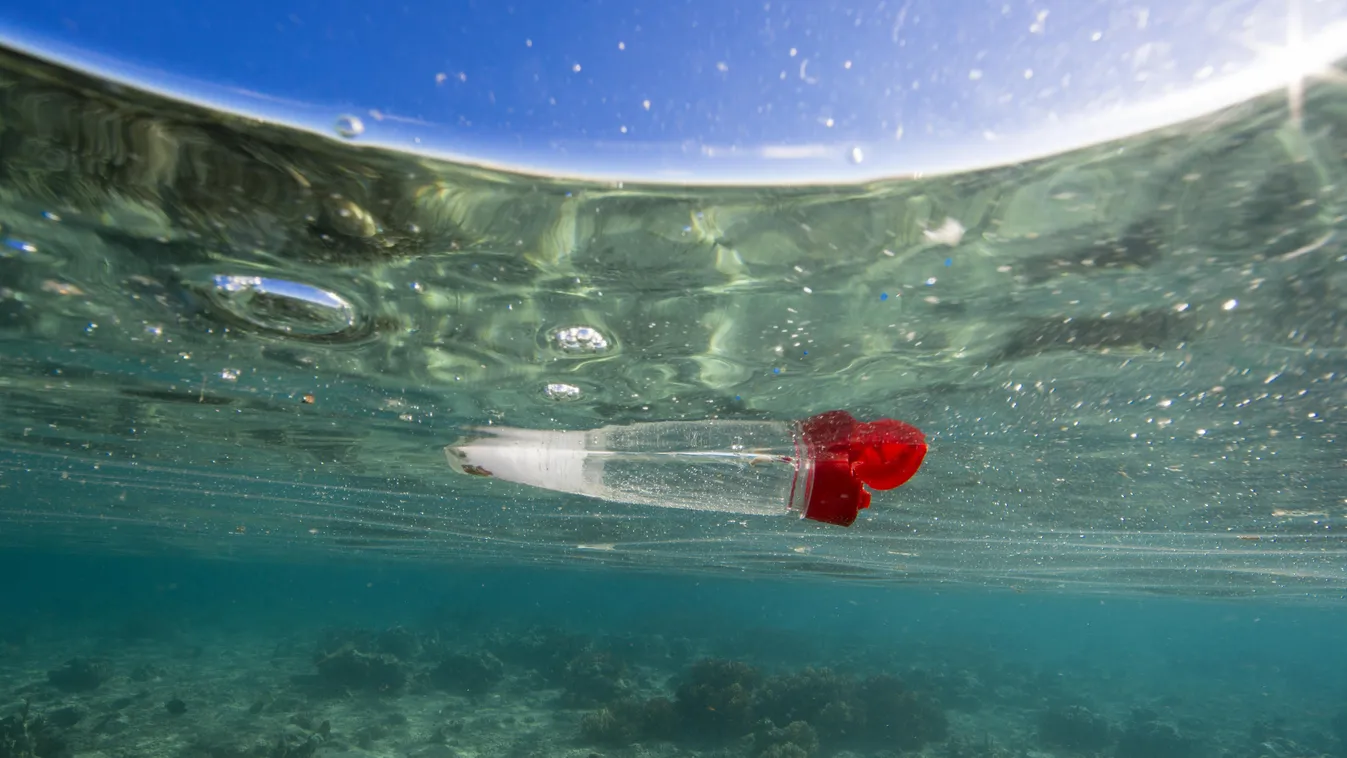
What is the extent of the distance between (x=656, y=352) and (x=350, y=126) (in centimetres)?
476

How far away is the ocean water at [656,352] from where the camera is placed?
5188mm

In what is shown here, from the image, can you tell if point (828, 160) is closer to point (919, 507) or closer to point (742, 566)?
point (919, 507)

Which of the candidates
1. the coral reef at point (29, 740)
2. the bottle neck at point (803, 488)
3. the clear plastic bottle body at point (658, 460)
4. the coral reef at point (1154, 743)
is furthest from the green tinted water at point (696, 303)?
the coral reef at point (1154, 743)

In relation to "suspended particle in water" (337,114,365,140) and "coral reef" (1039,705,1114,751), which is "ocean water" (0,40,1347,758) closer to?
"suspended particle in water" (337,114,365,140)

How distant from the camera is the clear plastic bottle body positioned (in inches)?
357

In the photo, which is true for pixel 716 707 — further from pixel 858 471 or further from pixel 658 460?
pixel 858 471

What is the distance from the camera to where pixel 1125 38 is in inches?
144

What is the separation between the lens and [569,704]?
2592 centimetres

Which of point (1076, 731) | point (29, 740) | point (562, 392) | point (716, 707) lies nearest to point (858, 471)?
point (562, 392)

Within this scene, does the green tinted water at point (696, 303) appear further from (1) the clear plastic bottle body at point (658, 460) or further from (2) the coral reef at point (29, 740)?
(2) the coral reef at point (29, 740)

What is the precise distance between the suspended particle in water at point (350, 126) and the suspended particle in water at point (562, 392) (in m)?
5.68

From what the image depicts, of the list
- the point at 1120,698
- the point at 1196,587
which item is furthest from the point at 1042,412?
the point at 1120,698

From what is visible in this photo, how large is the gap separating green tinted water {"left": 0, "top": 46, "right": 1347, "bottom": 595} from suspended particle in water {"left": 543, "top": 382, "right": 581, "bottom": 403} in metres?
0.05

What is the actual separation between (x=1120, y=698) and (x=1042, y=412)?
41885mm
